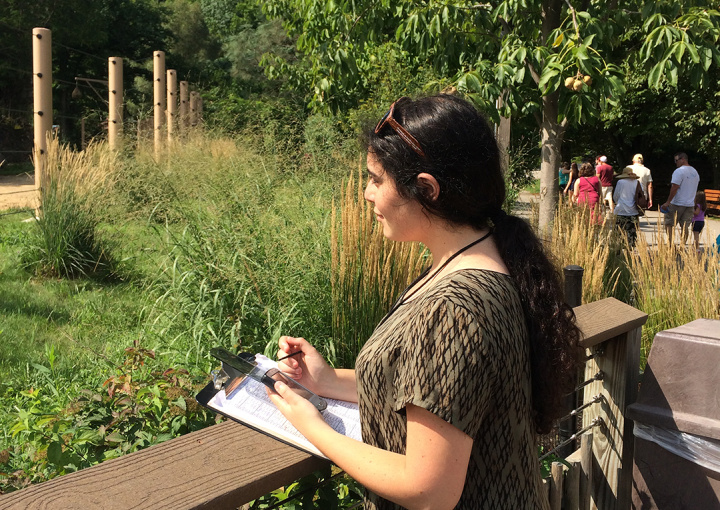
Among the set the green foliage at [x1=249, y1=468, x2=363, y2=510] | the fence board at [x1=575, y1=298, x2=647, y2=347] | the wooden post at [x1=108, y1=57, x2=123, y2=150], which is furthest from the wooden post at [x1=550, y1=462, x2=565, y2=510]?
the wooden post at [x1=108, y1=57, x2=123, y2=150]

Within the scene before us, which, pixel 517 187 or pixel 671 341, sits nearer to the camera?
pixel 671 341

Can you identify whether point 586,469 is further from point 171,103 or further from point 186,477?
point 171,103

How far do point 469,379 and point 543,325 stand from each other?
9.8 inches

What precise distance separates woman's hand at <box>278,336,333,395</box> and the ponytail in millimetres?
454

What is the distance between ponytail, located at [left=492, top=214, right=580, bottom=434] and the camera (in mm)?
1304

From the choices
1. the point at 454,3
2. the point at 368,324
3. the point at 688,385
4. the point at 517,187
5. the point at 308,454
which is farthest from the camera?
the point at 517,187

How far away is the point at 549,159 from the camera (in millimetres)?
6273

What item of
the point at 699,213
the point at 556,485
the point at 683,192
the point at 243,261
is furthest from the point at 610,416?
the point at 699,213

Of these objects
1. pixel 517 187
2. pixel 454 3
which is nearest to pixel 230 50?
pixel 517 187

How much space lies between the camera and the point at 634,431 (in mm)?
2164

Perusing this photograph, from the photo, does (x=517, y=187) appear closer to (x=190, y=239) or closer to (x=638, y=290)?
(x=638, y=290)

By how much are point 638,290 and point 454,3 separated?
263cm

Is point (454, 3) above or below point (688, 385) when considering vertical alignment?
above

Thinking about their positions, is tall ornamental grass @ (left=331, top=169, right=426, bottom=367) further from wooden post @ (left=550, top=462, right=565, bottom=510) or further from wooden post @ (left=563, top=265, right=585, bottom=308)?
wooden post @ (left=550, top=462, right=565, bottom=510)
